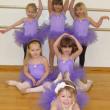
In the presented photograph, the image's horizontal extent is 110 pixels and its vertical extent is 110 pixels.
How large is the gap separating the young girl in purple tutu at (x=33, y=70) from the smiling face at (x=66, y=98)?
58cm

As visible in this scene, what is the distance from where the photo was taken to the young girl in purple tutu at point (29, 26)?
253 cm

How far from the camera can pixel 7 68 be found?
9.19 feet

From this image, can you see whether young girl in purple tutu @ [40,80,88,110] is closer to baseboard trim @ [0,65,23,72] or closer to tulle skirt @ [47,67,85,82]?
tulle skirt @ [47,67,85,82]

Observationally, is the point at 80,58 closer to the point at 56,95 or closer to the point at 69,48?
the point at 69,48

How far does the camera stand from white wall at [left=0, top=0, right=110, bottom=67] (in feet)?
8.93

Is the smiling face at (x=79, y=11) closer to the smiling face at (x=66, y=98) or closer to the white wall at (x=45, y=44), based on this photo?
the white wall at (x=45, y=44)

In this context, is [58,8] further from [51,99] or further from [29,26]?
[51,99]

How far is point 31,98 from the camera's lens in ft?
7.22

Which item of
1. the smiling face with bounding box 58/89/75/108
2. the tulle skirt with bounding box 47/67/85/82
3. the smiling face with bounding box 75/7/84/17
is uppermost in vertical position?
the smiling face with bounding box 75/7/84/17

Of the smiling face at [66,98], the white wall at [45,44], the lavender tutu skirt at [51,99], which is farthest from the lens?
the white wall at [45,44]

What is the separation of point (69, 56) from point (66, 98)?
68 cm

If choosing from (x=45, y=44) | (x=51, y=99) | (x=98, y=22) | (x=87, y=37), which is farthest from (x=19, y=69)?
(x=51, y=99)

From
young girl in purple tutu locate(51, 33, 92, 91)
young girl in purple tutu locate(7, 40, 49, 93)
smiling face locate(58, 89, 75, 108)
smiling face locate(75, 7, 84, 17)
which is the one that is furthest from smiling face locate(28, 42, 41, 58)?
smiling face locate(58, 89, 75, 108)

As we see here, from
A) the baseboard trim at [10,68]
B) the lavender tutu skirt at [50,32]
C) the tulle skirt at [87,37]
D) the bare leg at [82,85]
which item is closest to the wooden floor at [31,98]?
the bare leg at [82,85]
